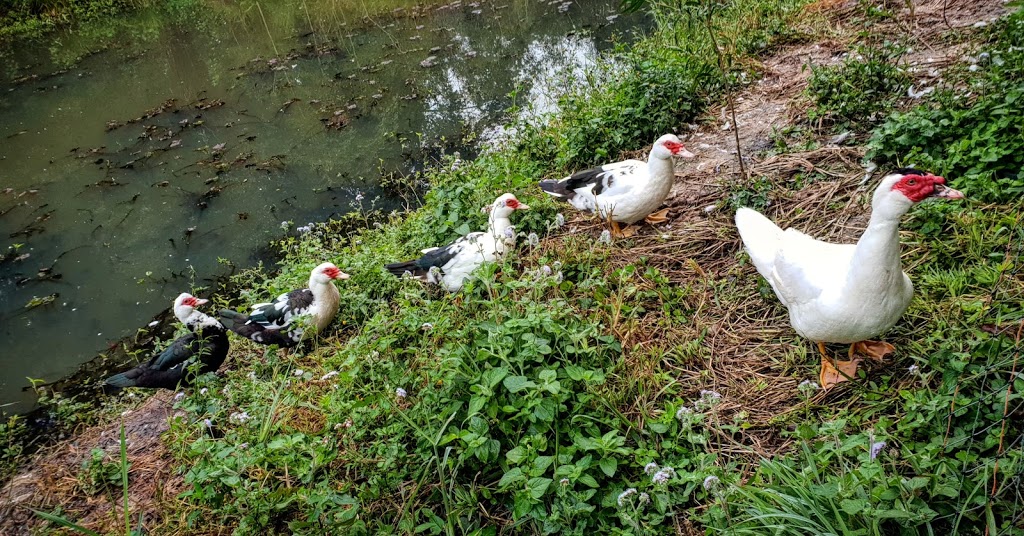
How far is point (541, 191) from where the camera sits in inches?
200

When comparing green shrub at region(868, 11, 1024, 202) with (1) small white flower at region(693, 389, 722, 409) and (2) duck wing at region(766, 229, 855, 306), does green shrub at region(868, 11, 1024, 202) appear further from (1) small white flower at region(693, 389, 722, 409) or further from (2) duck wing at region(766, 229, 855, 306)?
(1) small white flower at region(693, 389, 722, 409)

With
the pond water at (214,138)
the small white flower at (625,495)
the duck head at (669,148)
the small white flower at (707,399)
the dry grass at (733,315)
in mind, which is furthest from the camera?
the pond water at (214,138)

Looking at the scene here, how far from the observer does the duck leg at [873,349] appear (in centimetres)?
262

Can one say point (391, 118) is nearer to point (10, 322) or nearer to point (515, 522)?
point (10, 322)

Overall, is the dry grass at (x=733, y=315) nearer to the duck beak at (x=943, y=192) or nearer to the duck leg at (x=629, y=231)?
the duck leg at (x=629, y=231)

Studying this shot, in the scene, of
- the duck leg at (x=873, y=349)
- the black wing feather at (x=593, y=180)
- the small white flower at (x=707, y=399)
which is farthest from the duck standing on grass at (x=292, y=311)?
the duck leg at (x=873, y=349)

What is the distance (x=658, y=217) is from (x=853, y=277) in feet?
6.21

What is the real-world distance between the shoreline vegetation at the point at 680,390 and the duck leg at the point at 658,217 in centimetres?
6

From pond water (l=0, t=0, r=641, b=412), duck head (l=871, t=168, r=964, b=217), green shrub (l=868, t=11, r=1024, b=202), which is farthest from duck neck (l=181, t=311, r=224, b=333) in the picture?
green shrub (l=868, t=11, r=1024, b=202)

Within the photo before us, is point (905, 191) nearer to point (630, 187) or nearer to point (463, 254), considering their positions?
point (630, 187)

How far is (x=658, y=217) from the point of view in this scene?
4207 mm

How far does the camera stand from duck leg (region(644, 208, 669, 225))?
13.7 feet

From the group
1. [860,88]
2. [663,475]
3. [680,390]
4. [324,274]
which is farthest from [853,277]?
[324,274]

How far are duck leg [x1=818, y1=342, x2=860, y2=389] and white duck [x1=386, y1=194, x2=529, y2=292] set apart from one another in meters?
2.20
